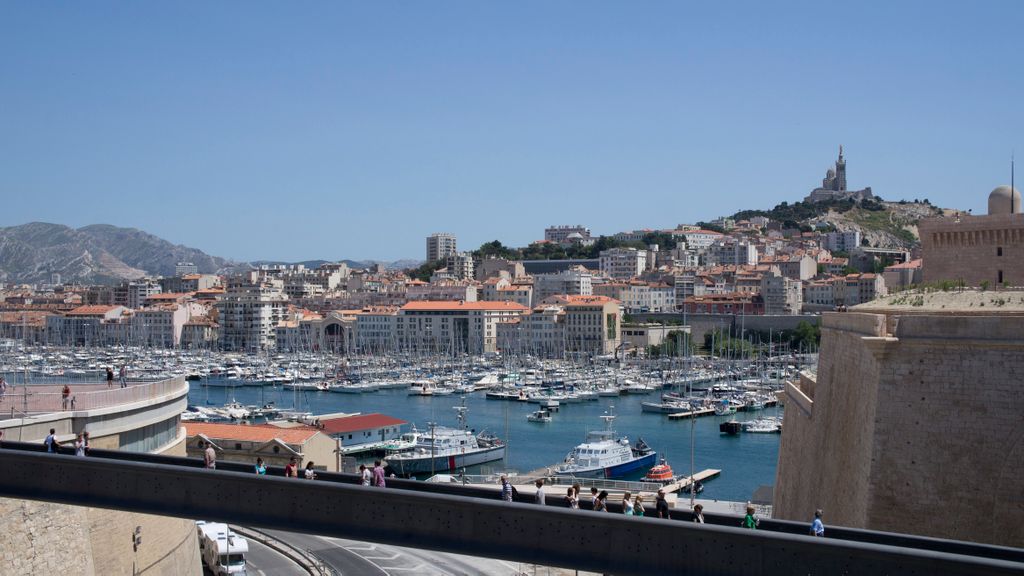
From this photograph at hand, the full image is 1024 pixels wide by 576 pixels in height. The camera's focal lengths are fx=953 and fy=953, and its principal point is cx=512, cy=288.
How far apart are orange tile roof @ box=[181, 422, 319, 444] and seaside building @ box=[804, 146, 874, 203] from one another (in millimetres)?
113370

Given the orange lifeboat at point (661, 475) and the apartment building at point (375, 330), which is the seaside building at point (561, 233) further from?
the orange lifeboat at point (661, 475)

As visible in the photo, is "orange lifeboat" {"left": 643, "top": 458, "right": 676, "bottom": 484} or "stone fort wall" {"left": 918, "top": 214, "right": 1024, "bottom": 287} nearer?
"stone fort wall" {"left": 918, "top": 214, "right": 1024, "bottom": 287}

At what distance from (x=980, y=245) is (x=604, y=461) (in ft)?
54.5

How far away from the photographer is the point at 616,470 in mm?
26219

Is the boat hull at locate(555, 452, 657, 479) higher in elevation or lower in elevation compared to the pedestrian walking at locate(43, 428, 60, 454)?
lower

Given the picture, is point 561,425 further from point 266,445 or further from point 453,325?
point 453,325

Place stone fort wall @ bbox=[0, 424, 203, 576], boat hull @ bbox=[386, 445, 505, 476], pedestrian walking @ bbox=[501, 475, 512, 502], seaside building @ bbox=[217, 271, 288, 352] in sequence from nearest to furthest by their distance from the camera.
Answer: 1. pedestrian walking @ bbox=[501, 475, 512, 502]
2. stone fort wall @ bbox=[0, 424, 203, 576]
3. boat hull @ bbox=[386, 445, 505, 476]
4. seaside building @ bbox=[217, 271, 288, 352]

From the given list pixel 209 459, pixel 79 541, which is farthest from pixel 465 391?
pixel 209 459

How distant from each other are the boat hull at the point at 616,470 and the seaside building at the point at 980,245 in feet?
50.1

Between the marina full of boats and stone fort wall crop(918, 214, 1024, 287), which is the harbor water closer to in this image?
the marina full of boats

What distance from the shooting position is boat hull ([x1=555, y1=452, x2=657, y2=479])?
25.1 meters

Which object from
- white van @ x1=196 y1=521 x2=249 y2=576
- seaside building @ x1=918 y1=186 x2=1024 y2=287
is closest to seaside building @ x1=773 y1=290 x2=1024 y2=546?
seaside building @ x1=918 y1=186 x2=1024 y2=287

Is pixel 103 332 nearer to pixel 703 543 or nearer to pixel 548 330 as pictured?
pixel 548 330

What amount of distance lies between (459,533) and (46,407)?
5.59 m
